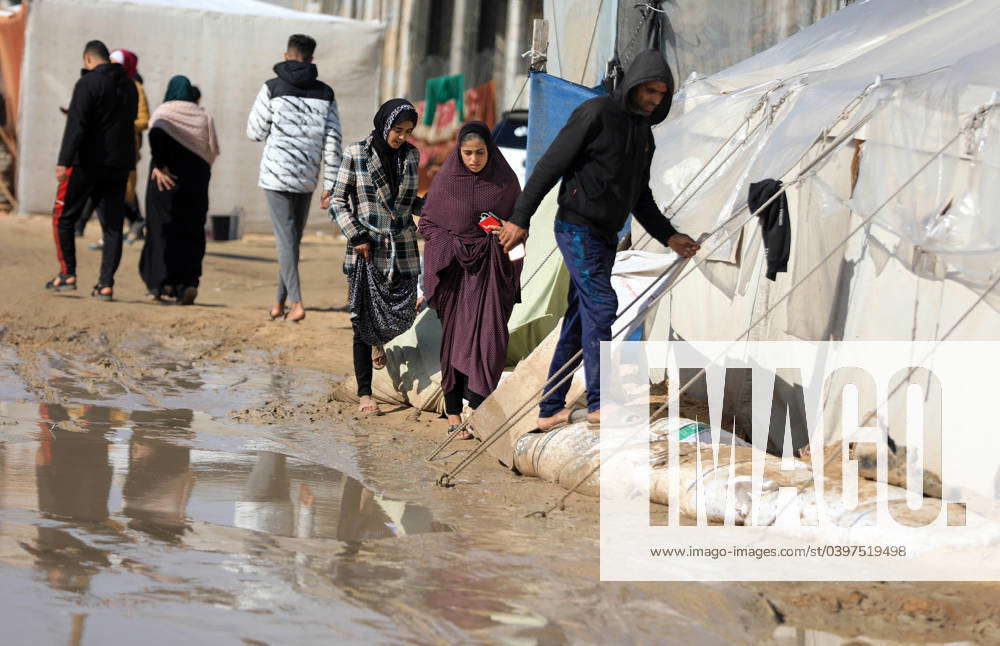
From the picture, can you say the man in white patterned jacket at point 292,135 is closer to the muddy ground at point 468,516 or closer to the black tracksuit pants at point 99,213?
the muddy ground at point 468,516

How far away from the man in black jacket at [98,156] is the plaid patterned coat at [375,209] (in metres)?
3.41

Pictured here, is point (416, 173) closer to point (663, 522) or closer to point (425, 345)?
point (425, 345)

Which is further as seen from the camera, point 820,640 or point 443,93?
point 443,93

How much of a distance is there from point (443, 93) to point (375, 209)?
460 inches

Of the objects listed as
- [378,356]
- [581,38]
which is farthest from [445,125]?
[378,356]

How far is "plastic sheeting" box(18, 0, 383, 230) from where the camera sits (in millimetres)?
13375

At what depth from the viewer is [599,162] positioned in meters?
4.98

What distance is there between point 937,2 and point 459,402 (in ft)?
9.40

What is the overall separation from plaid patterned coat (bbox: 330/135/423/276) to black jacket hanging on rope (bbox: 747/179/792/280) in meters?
1.67

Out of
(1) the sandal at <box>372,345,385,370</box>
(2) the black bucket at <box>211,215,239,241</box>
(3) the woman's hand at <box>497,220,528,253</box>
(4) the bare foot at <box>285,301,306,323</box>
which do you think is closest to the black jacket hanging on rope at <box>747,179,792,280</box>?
(3) the woman's hand at <box>497,220,528,253</box>

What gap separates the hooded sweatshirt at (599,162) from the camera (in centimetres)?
495

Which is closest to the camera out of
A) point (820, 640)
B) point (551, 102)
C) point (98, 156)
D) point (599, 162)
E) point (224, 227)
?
point (820, 640)

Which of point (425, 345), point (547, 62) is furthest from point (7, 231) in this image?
point (425, 345)

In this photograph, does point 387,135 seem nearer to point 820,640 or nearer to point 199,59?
point 820,640
